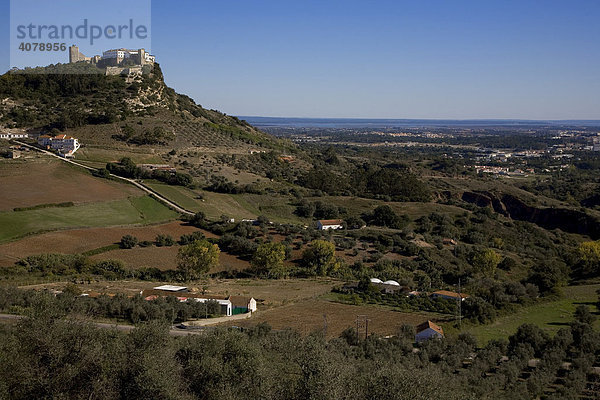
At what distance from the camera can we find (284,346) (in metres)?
17.3

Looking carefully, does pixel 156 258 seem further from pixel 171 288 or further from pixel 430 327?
pixel 430 327

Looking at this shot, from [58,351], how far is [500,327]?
18.7 m

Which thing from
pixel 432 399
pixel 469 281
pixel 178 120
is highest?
pixel 178 120

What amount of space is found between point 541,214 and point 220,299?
5079 cm

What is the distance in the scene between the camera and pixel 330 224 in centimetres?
4750

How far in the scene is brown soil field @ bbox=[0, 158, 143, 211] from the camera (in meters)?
42.1

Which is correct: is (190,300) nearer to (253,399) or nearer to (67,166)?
(253,399)

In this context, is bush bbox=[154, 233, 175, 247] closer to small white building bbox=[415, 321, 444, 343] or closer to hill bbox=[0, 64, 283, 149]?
small white building bbox=[415, 321, 444, 343]

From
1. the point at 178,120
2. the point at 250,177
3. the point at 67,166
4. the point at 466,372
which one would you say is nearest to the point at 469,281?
the point at 466,372

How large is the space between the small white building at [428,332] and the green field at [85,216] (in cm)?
2521

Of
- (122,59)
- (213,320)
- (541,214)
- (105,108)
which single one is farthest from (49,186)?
(541,214)

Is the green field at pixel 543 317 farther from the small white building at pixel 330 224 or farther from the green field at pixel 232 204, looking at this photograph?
the green field at pixel 232 204

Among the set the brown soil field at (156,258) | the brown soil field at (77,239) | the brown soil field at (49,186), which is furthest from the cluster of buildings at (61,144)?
the brown soil field at (156,258)

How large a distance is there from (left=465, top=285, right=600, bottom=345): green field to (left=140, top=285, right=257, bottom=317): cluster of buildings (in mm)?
9985
